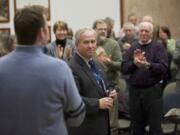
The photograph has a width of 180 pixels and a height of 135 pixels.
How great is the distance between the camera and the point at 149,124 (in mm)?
5617

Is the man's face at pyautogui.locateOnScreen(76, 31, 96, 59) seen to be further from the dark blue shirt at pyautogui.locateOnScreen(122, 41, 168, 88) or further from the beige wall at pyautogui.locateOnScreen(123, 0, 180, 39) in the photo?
the beige wall at pyautogui.locateOnScreen(123, 0, 180, 39)

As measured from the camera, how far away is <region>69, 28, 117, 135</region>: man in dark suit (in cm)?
363

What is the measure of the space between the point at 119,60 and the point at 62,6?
3.64 m

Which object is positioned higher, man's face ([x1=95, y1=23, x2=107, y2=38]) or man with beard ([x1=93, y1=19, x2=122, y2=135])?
man's face ([x1=95, y1=23, x2=107, y2=38])

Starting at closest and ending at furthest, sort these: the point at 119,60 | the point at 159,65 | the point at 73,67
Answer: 1. the point at 73,67
2. the point at 159,65
3. the point at 119,60

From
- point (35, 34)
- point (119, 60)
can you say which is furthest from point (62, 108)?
point (119, 60)

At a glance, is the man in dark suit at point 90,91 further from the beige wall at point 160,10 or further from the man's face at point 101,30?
the beige wall at point 160,10

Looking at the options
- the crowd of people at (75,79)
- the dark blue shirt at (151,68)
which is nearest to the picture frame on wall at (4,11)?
the crowd of people at (75,79)

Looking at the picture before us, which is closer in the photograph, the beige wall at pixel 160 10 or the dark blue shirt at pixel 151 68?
the dark blue shirt at pixel 151 68

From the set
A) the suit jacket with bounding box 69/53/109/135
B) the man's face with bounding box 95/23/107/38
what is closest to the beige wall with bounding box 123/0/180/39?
the man's face with bounding box 95/23/107/38

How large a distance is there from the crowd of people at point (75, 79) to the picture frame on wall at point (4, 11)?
2.91m

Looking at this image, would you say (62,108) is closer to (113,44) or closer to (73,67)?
(73,67)

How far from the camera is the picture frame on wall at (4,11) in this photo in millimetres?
9508

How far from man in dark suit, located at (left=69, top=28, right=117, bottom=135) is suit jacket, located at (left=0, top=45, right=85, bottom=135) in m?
1.15
